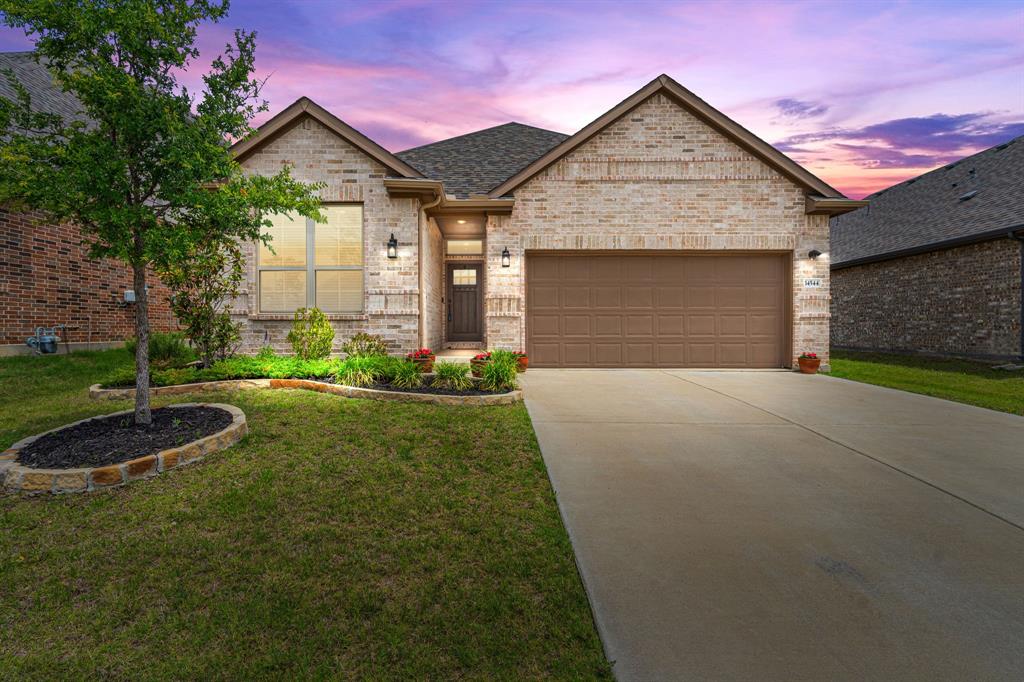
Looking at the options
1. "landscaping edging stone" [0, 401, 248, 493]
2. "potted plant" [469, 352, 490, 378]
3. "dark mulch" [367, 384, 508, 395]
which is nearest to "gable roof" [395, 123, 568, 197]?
"potted plant" [469, 352, 490, 378]

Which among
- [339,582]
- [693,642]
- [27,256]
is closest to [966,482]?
[693,642]

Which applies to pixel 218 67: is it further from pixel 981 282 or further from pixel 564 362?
pixel 981 282

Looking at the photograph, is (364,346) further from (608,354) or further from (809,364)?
(809,364)

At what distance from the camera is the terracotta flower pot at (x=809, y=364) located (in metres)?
10.0

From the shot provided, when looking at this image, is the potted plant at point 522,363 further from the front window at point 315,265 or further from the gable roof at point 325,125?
the gable roof at point 325,125

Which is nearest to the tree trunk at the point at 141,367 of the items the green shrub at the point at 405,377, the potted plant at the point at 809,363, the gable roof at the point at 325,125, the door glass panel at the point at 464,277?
the green shrub at the point at 405,377

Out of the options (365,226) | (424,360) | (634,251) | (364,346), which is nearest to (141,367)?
(424,360)

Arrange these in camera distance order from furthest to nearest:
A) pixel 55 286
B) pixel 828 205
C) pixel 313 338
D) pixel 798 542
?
pixel 828 205
pixel 55 286
pixel 313 338
pixel 798 542

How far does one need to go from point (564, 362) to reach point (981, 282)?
1197cm

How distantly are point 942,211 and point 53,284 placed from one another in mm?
24525

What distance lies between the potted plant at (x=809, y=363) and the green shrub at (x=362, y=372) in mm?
8887

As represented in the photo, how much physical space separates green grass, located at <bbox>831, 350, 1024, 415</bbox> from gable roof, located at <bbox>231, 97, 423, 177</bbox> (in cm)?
1016

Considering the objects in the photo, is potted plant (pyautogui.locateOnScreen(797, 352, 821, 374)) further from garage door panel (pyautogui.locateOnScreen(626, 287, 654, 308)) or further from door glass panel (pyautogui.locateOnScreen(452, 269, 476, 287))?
door glass panel (pyautogui.locateOnScreen(452, 269, 476, 287))

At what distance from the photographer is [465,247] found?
45.1 ft
